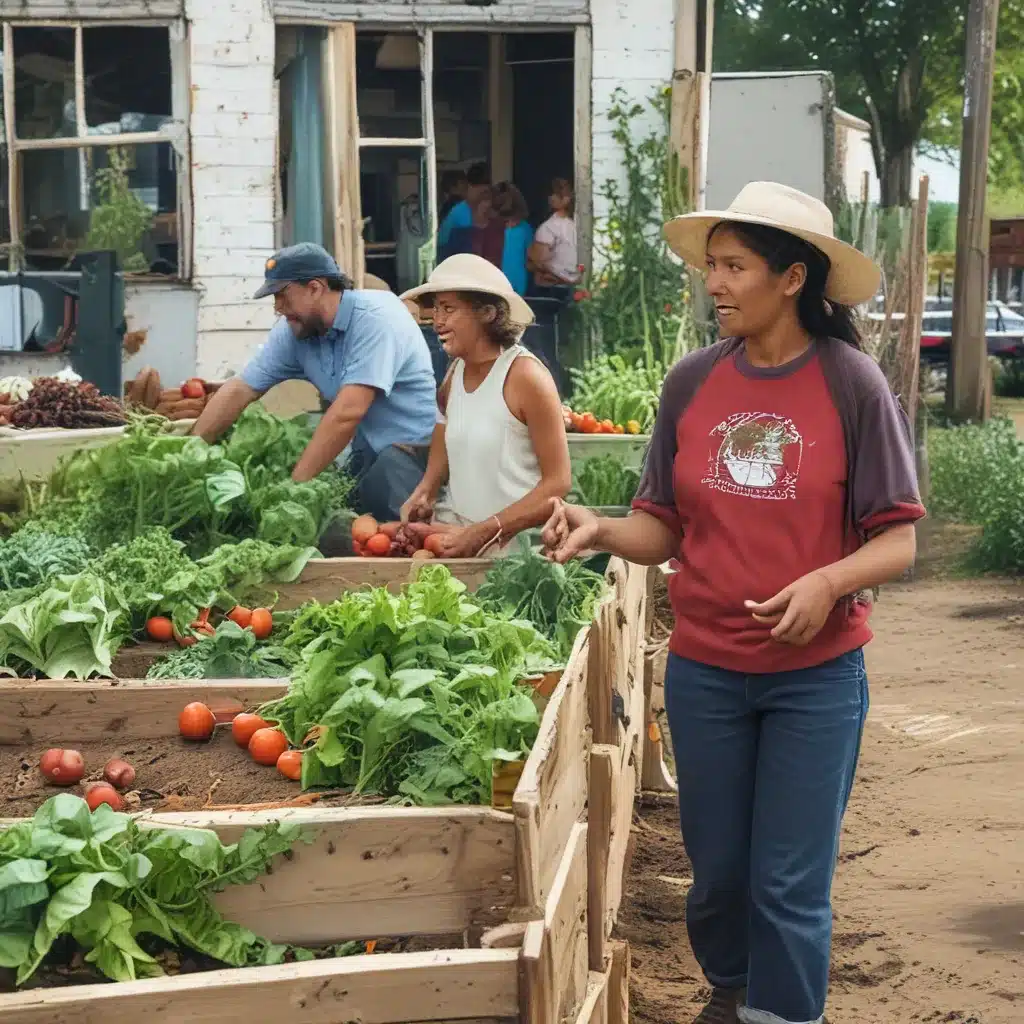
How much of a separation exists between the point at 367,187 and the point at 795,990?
1431 cm

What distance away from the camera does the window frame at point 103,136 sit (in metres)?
11.2

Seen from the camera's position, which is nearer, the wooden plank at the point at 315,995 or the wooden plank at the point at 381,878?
the wooden plank at the point at 315,995

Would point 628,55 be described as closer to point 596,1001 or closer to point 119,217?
point 119,217

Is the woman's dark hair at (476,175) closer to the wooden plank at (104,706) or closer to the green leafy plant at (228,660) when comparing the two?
the green leafy plant at (228,660)

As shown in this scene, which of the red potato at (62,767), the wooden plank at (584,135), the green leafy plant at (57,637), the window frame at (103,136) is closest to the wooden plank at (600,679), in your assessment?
the red potato at (62,767)

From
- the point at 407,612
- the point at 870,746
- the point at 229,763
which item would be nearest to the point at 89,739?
the point at 229,763

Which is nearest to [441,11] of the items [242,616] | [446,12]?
[446,12]

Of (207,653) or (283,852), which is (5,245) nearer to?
(207,653)

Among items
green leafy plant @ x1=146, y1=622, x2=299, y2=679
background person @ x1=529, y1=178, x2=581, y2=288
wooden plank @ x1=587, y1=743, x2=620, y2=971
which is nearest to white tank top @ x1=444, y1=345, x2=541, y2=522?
green leafy plant @ x1=146, y1=622, x2=299, y2=679

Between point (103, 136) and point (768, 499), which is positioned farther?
point (103, 136)

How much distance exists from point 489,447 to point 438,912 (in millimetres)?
2663

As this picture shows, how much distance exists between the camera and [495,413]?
5.67 m

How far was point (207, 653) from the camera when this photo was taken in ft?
16.2

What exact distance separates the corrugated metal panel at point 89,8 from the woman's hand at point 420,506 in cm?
633
